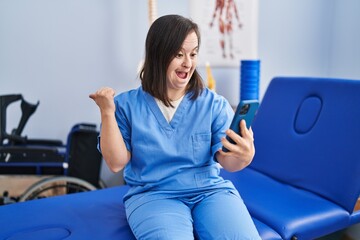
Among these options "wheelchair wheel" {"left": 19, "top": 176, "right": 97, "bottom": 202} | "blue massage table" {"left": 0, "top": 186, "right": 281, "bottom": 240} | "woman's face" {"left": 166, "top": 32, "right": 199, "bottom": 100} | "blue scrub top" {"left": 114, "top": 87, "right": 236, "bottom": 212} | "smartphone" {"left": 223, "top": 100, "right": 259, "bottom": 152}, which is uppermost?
"woman's face" {"left": 166, "top": 32, "right": 199, "bottom": 100}

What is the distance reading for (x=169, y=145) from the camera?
109cm

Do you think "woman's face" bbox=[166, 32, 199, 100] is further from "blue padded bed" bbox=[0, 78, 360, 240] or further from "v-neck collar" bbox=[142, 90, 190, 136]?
"blue padded bed" bbox=[0, 78, 360, 240]

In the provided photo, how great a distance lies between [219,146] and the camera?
1104 millimetres

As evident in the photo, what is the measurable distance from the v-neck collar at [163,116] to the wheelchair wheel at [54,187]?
0.79 m

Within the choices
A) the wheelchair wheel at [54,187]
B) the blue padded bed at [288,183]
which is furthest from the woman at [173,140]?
the wheelchair wheel at [54,187]

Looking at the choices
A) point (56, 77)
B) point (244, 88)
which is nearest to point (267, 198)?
point (244, 88)

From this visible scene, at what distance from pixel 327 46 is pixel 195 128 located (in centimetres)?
183

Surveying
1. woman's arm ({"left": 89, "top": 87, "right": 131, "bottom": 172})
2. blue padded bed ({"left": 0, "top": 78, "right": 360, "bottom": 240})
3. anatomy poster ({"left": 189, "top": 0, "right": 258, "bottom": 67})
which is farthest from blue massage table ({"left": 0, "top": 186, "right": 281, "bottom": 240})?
anatomy poster ({"left": 189, "top": 0, "right": 258, "bottom": 67})

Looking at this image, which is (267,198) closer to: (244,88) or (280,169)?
(280,169)

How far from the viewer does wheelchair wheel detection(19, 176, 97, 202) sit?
1641 mm

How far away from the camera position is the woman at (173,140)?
3.28 feet

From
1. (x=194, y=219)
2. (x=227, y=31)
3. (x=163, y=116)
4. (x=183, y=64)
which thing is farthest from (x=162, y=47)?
(x=227, y=31)

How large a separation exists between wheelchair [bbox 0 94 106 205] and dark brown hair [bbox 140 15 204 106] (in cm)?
80

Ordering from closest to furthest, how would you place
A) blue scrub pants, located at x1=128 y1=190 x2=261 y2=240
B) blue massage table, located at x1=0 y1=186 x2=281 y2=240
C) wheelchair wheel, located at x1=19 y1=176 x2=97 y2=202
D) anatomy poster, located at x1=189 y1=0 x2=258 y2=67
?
blue scrub pants, located at x1=128 y1=190 x2=261 y2=240 < blue massage table, located at x1=0 y1=186 x2=281 y2=240 < wheelchair wheel, located at x1=19 y1=176 x2=97 y2=202 < anatomy poster, located at x1=189 y1=0 x2=258 y2=67
